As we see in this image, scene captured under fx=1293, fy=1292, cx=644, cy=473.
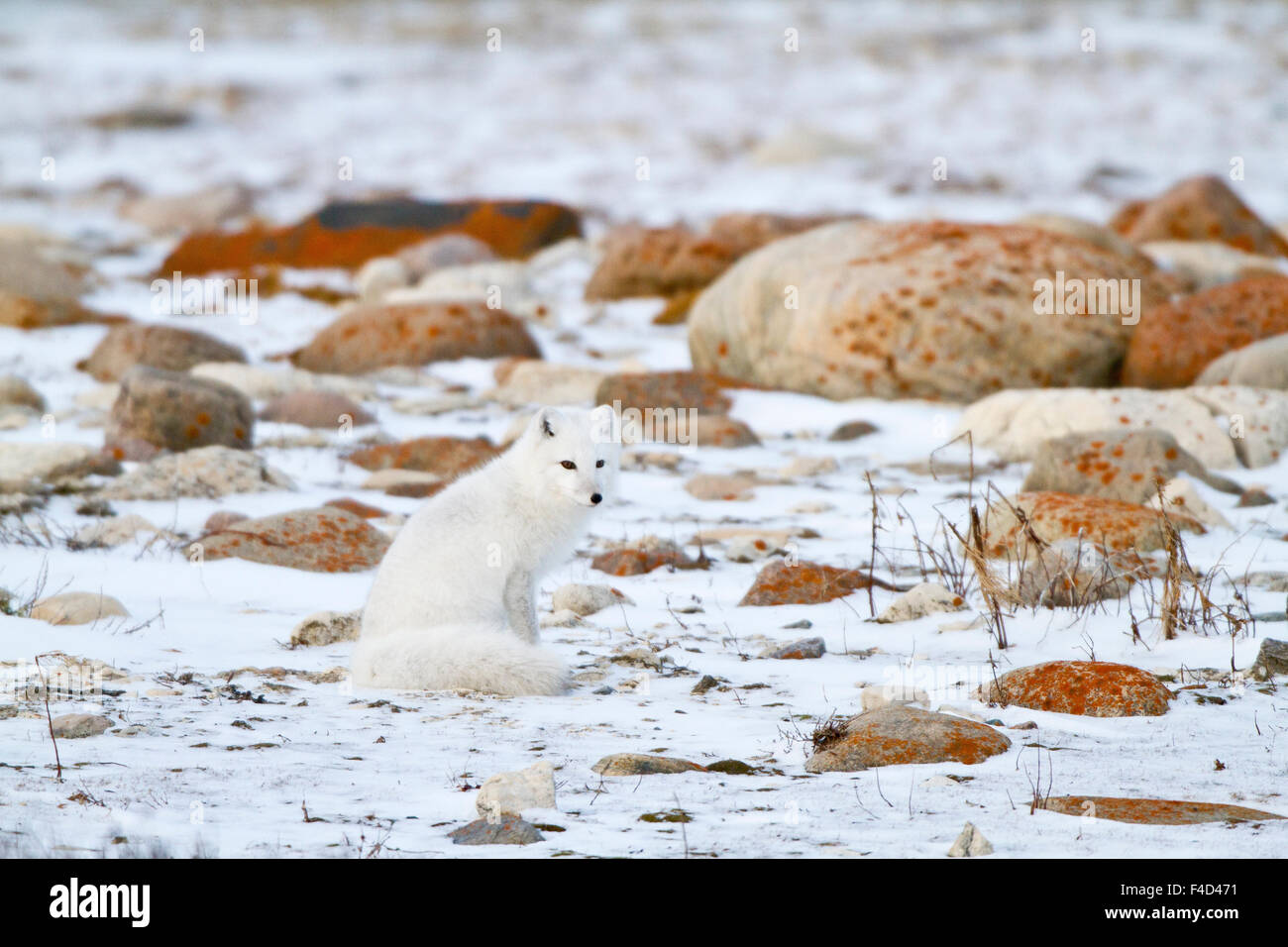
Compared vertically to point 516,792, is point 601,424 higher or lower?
higher

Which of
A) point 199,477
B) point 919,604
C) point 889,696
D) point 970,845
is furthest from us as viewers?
point 199,477

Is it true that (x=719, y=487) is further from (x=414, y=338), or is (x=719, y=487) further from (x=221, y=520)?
(x=414, y=338)

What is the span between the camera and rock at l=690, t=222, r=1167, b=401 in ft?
37.2

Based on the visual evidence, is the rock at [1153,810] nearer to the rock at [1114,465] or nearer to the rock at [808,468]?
the rock at [1114,465]

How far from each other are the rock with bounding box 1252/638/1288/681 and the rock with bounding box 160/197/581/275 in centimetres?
1663

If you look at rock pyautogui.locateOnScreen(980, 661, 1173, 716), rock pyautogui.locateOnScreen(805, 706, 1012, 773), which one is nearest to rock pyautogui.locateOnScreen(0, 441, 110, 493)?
rock pyautogui.locateOnScreen(805, 706, 1012, 773)

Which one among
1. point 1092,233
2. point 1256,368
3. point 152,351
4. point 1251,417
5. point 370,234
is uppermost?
point 370,234

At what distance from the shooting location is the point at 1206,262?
17328 mm

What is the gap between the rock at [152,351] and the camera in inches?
487

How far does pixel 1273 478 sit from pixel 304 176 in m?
27.4

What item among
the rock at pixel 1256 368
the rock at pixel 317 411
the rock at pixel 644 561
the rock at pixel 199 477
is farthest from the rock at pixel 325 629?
the rock at pixel 1256 368

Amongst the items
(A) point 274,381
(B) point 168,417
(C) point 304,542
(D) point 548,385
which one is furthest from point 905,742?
(A) point 274,381

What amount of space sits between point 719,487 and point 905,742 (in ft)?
16.6

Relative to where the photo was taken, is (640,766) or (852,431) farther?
(852,431)
